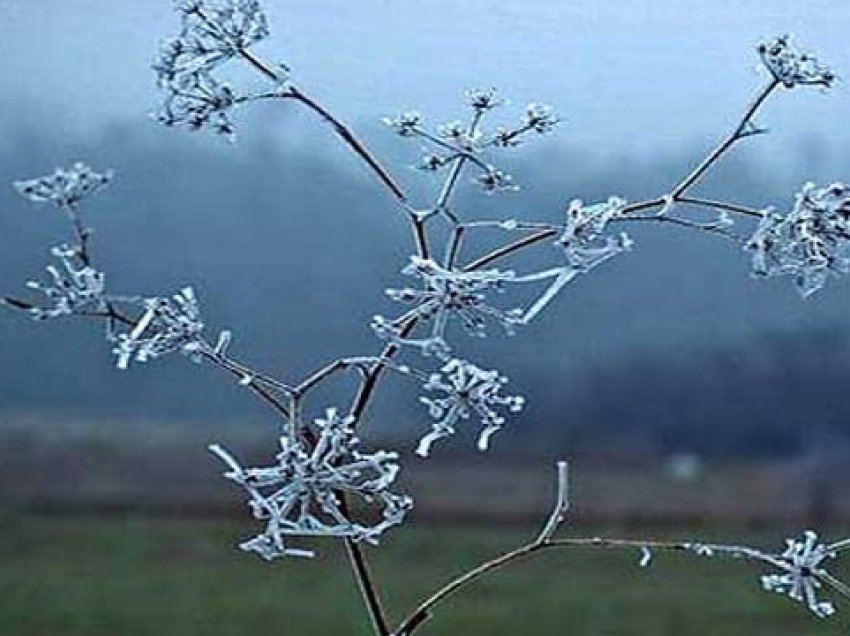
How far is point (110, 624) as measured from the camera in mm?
3629

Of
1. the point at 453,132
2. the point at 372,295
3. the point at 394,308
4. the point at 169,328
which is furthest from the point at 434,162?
the point at 372,295

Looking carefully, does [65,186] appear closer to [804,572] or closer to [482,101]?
[482,101]

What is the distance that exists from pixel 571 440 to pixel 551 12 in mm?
1917

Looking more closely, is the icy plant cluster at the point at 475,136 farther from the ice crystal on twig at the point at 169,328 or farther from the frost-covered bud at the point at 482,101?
the ice crystal on twig at the point at 169,328

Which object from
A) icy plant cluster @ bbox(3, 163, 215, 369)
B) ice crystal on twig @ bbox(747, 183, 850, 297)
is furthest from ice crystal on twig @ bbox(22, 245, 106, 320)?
ice crystal on twig @ bbox(747, 183, 850, 297)

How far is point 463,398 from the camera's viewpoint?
1.89 feet

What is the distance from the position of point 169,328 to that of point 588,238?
14 centimetres

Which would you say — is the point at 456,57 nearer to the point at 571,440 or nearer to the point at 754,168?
the point at 754,168

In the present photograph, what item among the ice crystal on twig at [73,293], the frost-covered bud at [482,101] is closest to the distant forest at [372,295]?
the frost-covered bud at [482,101]

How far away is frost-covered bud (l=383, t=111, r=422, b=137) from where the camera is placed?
63 centimetres

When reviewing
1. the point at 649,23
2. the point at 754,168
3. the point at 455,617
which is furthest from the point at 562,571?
the point at 649,23

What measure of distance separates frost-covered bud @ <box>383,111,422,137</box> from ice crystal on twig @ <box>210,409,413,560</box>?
12 centimetres

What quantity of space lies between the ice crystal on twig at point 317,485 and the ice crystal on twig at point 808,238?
0.14 m

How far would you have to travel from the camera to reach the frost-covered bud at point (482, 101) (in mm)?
631
